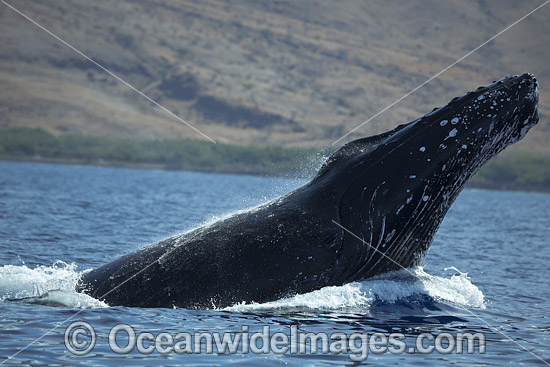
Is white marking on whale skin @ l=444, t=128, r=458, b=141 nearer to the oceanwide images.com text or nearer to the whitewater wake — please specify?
the whitewater wake

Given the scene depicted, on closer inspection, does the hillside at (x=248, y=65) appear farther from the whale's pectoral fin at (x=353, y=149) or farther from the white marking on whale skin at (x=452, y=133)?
the white marking on whale skin at (x=452, y=133)

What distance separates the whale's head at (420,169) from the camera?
754cm

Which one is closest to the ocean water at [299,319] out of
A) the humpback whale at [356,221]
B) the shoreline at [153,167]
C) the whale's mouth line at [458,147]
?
the humpback whale at [356,221]

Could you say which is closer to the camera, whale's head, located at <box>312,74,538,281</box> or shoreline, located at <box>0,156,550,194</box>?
whale's head, located at <box>312,74,538,281</box>

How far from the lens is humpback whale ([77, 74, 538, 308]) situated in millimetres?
7566

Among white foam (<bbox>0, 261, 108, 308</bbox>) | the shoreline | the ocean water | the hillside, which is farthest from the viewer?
the hillside

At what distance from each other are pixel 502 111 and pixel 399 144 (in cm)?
107

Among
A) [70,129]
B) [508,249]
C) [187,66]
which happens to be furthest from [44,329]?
[187,66]

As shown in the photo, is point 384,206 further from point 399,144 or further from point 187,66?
point 187,66

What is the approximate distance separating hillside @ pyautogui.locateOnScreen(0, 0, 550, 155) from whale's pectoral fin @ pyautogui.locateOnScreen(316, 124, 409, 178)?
128m

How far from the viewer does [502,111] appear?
750 cm

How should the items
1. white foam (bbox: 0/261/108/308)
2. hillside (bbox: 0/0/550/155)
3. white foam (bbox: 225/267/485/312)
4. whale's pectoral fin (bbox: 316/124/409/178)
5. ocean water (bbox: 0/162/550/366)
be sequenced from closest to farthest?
ocean water (bbox: 0/162/550/366), white foam (bbox: 225/267/485/312), whale's pectoral fin (bbox: 316/124/409/178), white foam (bbox: 0/261/108/308), hillside (bbox: 0/0/550/155)

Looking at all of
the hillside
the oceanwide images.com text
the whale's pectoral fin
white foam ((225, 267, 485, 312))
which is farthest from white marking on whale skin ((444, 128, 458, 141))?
the hillside

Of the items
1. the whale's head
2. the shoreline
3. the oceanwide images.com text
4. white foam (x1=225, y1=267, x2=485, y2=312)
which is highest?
the shoreline
